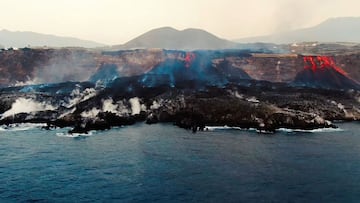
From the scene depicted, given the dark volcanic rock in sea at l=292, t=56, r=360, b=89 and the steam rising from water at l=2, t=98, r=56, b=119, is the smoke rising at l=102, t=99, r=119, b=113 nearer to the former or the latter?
the steam rising from water at l=2, t=98, r=56, b=119

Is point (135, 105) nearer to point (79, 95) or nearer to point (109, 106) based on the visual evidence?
point (109, 106)

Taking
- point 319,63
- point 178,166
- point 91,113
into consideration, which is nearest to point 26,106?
point 91,113

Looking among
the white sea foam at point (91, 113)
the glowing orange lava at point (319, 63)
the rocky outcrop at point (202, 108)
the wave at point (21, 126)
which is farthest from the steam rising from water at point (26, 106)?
the glowing orange lava at point (319, 63)

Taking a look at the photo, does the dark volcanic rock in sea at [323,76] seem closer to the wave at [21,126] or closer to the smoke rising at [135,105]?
the smoke rising at [135,105]

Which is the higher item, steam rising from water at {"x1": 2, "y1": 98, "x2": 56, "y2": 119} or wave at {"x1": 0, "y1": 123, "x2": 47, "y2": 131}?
steam rising from water at {"x1": 2, "y1": 98, "x2": 56, "y2": 119}

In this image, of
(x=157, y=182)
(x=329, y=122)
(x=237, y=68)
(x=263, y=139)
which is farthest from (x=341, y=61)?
(x=157, y=182)

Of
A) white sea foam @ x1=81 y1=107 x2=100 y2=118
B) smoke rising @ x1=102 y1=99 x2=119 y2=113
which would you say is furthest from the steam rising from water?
white sea foam @ x1=81 y1=107 x2=100 y2=118
